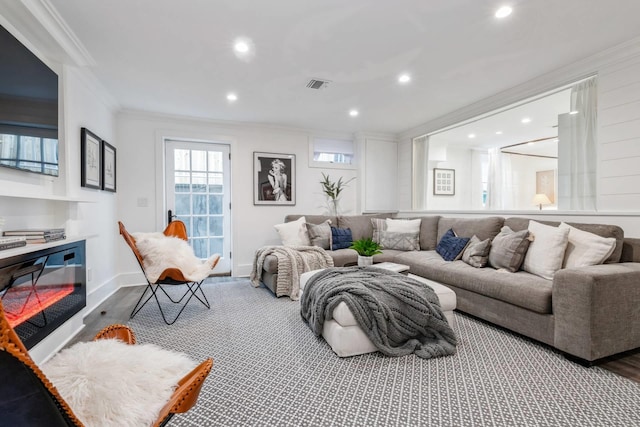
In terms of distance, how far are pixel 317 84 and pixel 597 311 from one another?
9.73 ft

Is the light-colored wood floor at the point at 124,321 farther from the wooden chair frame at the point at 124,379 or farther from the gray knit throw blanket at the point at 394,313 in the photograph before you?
the wooden chair frame at the point at 124,379

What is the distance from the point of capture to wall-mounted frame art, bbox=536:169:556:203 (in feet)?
13.2

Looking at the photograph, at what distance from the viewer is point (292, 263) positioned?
11.7 feet

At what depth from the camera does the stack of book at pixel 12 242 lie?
1.56 meters

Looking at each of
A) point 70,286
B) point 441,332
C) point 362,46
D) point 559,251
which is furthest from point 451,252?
point 70,286

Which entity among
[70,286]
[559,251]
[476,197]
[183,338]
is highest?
[476,197]

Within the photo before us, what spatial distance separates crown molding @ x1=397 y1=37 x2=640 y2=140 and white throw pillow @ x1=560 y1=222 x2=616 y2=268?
1.44 metres

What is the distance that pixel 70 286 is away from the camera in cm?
233

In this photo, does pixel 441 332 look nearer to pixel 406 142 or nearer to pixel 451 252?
pixel 451 252

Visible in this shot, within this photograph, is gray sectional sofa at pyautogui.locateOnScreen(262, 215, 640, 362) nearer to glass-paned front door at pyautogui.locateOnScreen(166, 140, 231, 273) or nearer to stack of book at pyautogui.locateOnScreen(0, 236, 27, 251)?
glass-paned front door at pyautogui.locateOnScreen(166, 140, 231, 273)

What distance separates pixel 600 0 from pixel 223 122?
4091 millimetres

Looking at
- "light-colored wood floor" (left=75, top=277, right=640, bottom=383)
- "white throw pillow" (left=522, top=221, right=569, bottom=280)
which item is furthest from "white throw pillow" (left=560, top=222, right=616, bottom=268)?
"light-colored wood floor" (left=75, top=277, right=640, bottom=383)

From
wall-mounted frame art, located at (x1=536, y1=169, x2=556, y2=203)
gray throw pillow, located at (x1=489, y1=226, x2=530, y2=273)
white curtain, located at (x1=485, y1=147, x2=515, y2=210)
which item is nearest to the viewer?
gray throw pillow, located at (x1=489, y1=226, x2=530, y2=273)

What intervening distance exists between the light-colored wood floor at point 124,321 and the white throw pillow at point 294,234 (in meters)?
1.02
